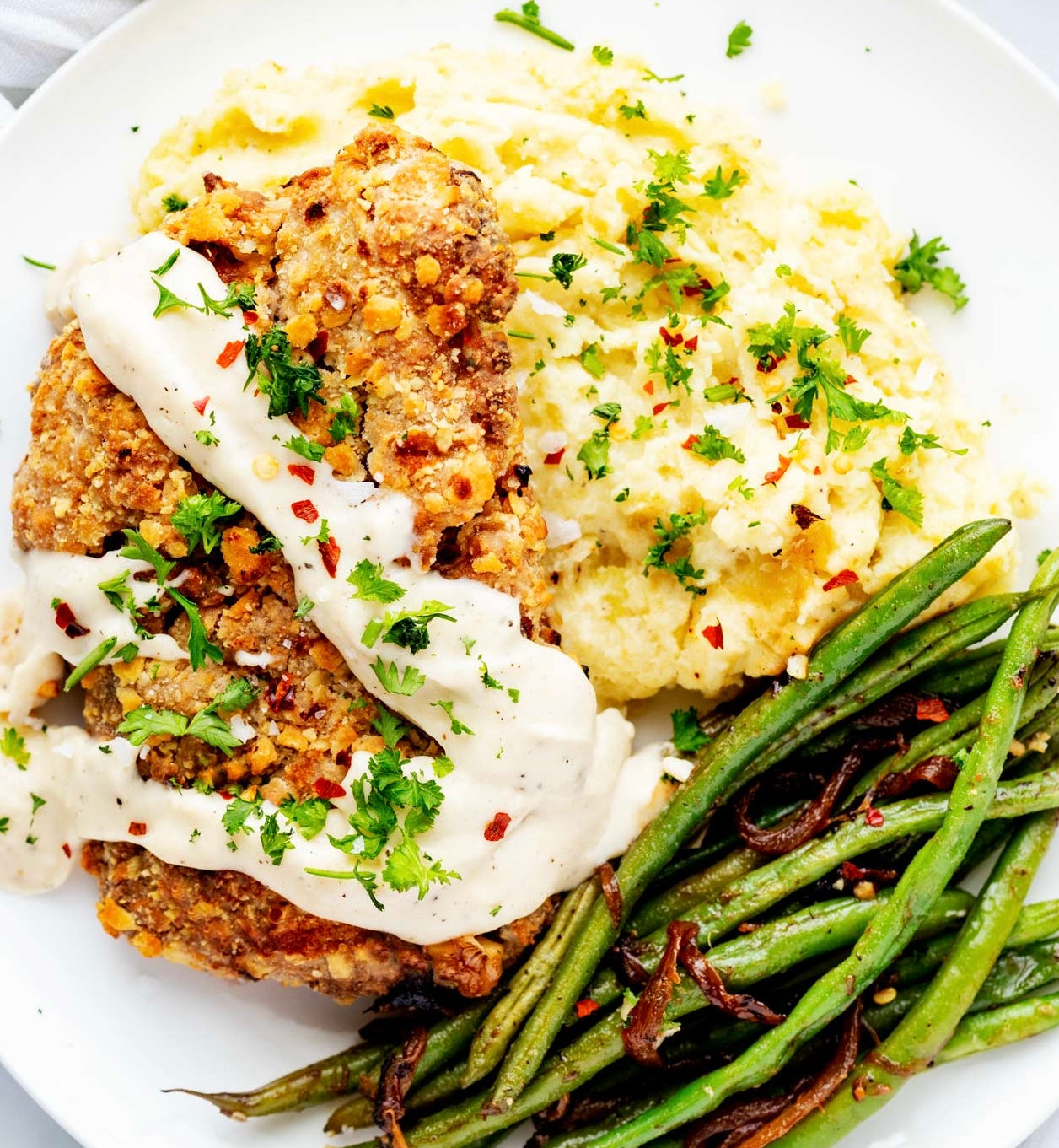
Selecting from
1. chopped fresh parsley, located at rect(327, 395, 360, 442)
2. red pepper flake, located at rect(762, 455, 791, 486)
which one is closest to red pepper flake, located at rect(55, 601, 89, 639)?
chopped fresh parsley, located at rect(327, 395, 360, 442)

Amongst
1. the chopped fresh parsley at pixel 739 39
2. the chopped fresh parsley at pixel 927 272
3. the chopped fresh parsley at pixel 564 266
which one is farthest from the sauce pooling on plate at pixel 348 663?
the chopped fresh parsley at pixel 739 39

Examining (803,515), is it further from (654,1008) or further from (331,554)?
(654,1008)

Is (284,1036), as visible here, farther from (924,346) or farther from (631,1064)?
(924,346)

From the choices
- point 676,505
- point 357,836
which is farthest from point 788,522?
point 357,836

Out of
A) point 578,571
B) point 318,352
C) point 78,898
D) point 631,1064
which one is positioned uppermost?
point 318,352

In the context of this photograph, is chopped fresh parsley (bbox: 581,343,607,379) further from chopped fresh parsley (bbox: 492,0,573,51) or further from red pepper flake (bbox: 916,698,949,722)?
red pepper flake (bbox: 916,698,949,722)
